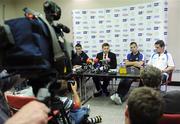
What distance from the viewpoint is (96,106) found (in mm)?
4543

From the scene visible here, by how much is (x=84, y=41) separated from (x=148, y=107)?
528 cm

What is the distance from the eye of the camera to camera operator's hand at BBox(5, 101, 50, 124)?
1.81ft

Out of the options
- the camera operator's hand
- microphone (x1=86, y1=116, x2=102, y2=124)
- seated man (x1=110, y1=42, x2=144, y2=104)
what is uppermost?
the camera operator's hand

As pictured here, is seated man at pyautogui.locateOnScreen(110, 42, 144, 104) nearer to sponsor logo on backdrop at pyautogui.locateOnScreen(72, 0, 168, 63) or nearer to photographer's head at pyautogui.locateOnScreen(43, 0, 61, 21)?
sponsor logo on backdrop at pyautogui.locateOnScreen(72, 0, 168, 63)

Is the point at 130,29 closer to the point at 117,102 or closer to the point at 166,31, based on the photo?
the point at 166,31

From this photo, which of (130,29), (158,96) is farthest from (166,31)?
(158,96)

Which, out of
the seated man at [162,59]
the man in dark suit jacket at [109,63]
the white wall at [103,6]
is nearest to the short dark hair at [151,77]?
the seated man at [162,59]

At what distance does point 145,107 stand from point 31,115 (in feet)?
3.02

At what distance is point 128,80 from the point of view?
16.8ft

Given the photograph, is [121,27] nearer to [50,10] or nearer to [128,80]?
[128,80]

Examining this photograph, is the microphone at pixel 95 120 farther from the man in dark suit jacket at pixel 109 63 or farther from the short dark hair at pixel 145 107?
the short dark hair at pixel 145 107

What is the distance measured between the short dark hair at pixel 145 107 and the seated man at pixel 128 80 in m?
3.22

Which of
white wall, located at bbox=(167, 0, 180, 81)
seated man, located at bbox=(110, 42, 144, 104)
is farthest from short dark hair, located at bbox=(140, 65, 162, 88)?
white wall, located at bbox=(167, 0, 180, 81)

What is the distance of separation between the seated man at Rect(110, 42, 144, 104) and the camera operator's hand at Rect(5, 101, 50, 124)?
410 centimetres
